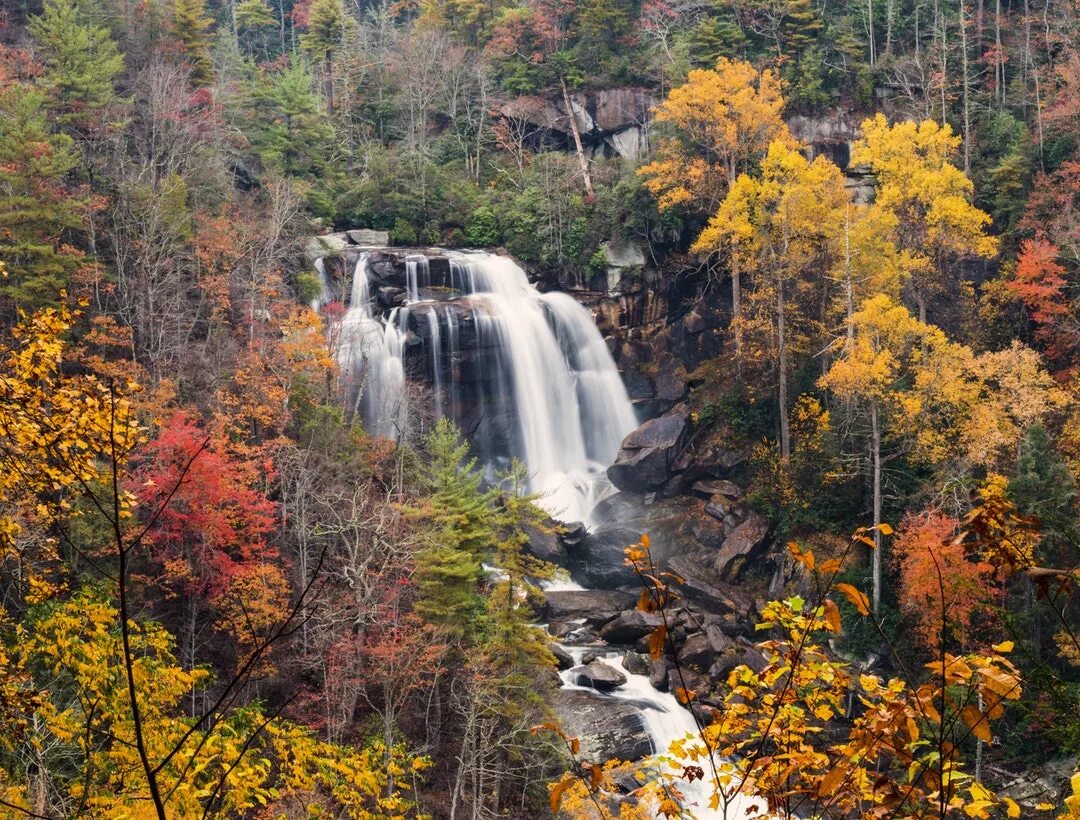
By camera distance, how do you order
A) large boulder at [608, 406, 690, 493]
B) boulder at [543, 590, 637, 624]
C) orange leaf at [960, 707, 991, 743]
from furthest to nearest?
large boulder at [608, 406, 690, 493] → boulder at [543, 590, 637, 624] → orange leaf at [960, 707, 991, 743]

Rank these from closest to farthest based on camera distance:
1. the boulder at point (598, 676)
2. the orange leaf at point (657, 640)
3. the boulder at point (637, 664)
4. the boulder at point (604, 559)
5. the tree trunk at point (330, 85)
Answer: the orange leaf at point (657, 640) → the boulder at point (598, 676) → the boulder at point (637, 664) → the boulder at point (604, 559) → the tree trunk at point (330, 85)

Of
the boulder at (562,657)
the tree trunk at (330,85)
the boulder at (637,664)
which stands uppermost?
the tree trunk at (330,85)

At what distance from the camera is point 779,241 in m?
26.0

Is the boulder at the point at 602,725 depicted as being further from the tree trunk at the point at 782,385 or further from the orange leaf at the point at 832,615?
the orange leaf at the point at 832,615

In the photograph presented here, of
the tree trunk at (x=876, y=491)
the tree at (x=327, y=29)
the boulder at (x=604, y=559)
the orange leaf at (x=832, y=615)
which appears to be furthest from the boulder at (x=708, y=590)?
the tree at (x=327, y=29)

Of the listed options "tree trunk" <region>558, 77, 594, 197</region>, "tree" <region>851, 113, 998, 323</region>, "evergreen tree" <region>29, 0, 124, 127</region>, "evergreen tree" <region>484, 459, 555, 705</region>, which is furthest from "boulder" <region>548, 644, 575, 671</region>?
"tree trunk" <region>558, 77, 594, 197</region>

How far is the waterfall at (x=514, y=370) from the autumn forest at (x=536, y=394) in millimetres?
140

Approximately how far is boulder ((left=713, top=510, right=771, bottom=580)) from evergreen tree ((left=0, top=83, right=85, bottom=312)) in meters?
18.8

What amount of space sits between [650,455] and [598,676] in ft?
32.7

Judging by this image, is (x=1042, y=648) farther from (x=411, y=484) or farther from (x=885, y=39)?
(x=885, y=39)

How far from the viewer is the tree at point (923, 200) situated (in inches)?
962

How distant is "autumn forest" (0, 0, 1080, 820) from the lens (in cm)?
898

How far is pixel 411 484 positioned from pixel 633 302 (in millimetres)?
14816

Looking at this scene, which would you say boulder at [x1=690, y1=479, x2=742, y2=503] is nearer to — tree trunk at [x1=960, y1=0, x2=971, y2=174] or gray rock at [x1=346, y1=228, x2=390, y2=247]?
tree trunk at [x1=960, y1=0, x2=971, y2=174]
